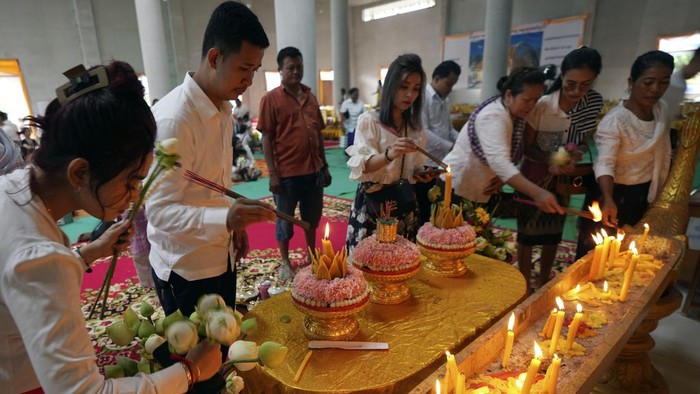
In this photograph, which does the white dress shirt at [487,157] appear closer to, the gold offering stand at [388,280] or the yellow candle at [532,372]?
the gold offering stand at [388,280]

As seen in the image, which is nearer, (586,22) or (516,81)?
(516,81)

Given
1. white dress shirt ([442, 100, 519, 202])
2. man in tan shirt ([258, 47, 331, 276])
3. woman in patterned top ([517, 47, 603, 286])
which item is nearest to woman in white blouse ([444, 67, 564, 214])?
white dress shirt ([442, 100, 519, 202])

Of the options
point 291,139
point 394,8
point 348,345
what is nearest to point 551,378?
point 348,345

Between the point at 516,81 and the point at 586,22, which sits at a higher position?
the point at 586,22

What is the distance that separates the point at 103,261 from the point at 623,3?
40.7 feet

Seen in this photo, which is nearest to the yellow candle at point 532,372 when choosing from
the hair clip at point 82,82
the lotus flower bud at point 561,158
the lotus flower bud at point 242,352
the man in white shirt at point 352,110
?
the lotus flower bud at point 242,352

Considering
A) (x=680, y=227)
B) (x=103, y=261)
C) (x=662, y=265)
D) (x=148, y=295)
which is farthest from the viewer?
(x=103, y=261)

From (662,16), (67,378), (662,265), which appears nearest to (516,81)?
(662,265)

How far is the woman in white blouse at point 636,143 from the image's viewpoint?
2.31 metres

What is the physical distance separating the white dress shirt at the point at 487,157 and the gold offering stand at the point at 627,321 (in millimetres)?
671

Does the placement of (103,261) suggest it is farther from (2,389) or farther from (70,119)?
(70,119)

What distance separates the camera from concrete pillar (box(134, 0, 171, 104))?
337 inches

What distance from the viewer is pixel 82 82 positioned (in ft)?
2.52

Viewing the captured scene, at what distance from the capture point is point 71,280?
2.20ft
